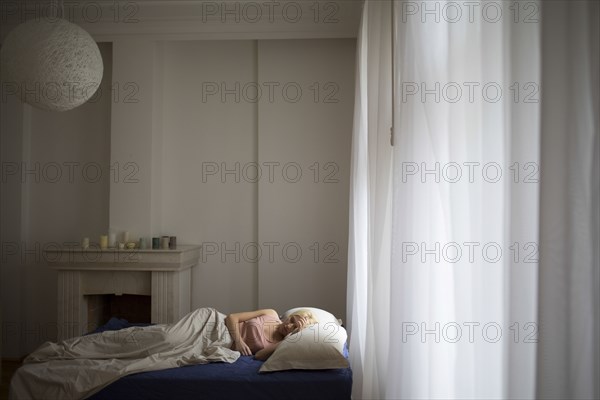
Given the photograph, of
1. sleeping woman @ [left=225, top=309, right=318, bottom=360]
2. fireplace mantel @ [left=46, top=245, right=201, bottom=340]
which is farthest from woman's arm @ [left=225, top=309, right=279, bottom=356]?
fireplace mantel @ [left=46, top=245, right=201, bottom=340]

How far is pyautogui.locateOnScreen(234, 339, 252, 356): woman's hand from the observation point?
3.31 metres

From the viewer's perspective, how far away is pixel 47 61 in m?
2.82

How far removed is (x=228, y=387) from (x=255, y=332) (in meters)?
0.70

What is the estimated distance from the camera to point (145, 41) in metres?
4.93

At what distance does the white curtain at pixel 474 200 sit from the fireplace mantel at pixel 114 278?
3.14 metres

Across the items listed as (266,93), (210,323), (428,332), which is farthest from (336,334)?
(266,93)

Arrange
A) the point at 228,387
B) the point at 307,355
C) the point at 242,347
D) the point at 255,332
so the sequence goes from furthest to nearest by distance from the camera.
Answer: the point at 255,332 < the point at 242,347 < the point at 307,355 < the point at 228,387

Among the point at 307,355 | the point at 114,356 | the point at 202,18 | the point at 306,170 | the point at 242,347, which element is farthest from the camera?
the point at 306,170

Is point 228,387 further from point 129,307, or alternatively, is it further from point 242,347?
point 129,307

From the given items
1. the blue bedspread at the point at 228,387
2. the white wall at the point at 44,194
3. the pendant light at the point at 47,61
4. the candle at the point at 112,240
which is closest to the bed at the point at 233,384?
the blue bedspread at the point at 228,387

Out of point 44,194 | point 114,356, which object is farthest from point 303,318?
point 44,194

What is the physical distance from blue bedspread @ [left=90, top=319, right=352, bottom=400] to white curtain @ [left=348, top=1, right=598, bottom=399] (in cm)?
107

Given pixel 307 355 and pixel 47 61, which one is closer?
pixel 47 61

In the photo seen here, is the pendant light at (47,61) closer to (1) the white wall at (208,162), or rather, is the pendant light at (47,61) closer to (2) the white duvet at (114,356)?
(2) the white duvet at (114,356)
